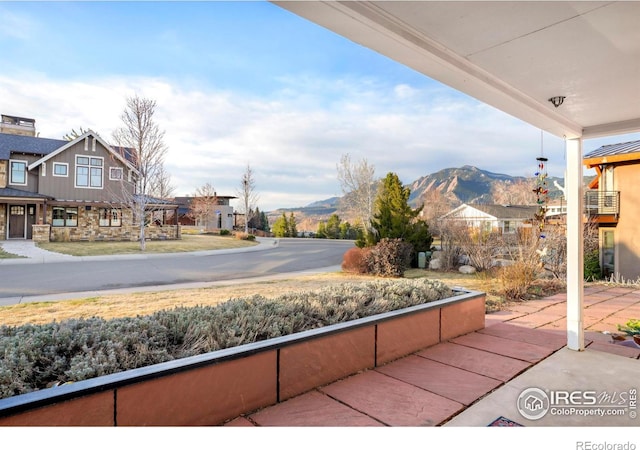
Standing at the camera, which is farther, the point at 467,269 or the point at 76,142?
the point at 76,142

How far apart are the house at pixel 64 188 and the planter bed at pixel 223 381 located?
14309 millimetres

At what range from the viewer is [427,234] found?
9969mm

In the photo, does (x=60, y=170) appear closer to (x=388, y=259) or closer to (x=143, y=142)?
(x=143, y=142)

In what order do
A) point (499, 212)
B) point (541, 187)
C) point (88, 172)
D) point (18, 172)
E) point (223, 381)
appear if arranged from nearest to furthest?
point (223, 381) < point (541, 187) < point (18, 172) < point (88, 172) < point (499, 212)

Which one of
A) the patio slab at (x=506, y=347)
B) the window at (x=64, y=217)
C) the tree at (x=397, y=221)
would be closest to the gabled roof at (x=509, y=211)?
the tree at (x=397, y=221)

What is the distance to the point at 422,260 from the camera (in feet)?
32.1

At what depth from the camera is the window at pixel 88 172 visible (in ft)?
53.5

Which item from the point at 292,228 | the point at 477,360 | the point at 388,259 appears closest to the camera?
the point at 477,360

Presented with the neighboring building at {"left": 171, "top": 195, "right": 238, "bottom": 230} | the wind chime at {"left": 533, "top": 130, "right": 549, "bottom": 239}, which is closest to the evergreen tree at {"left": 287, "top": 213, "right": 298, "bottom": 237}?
the neighboring building at {"left": 171, "top": 195, "right": 238, "bottom": 230}

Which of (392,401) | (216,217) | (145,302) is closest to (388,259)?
(145,302)

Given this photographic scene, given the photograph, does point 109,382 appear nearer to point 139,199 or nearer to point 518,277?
point 518,277

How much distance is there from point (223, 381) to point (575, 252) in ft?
10.6
